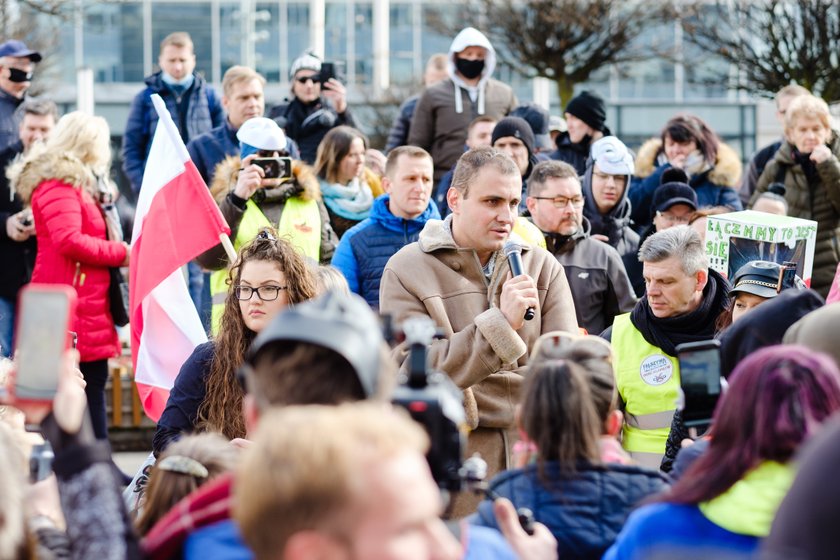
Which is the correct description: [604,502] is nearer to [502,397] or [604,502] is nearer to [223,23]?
[502,397]

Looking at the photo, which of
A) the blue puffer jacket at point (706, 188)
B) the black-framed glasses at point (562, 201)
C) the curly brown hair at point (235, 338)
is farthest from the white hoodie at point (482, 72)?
the curly brown hair at point (235, 338)

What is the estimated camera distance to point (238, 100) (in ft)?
31.8

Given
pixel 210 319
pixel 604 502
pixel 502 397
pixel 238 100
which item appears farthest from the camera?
pixel 238 100

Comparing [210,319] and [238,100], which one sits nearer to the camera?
[210,319]

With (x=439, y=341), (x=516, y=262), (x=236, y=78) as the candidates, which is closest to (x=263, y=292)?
(x=439, y=341)

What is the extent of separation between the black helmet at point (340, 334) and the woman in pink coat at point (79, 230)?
5823mm

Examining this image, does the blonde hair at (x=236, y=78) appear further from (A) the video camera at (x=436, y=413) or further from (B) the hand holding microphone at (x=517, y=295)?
(A) the video camera at (x=436, y=413)

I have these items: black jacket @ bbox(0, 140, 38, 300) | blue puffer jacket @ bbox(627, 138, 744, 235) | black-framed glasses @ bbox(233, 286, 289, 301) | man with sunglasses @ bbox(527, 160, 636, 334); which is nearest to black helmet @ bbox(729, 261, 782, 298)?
man with sunglasses @ bbox(527, 160, 636, 334)

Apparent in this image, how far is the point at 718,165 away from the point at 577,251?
271cm

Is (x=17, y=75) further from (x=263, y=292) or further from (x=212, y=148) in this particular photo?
(x=263, y=292)

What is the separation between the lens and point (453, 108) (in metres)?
10.6

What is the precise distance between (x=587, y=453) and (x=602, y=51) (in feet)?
80.2

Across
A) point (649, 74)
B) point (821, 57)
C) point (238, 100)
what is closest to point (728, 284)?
point (238, 100)

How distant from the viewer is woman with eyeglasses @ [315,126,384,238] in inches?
375
